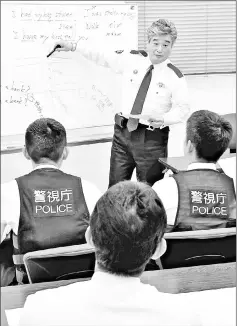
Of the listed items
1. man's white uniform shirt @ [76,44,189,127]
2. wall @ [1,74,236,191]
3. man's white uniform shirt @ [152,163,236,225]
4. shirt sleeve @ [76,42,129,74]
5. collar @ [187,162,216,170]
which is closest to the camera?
man's white uniform shirt @ [152,163,236,225]

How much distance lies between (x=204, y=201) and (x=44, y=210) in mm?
642

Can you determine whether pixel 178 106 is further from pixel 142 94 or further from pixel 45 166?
pixel 45 166

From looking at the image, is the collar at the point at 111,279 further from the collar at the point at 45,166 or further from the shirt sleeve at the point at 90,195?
the collar at the point at 45,166

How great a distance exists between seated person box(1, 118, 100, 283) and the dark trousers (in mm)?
1210

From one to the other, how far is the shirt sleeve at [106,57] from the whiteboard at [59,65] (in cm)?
11

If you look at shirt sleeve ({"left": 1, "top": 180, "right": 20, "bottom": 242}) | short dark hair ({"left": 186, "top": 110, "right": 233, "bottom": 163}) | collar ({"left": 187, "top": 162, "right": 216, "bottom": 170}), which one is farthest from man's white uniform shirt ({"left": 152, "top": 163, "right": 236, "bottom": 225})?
shirt sleeve ({"left": 1, "top": 180, "right": 20, "bottom": 242})

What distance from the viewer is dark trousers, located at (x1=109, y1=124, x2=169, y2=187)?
3.35 meters

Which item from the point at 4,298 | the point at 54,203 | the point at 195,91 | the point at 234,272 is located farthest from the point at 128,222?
the point at 195,91

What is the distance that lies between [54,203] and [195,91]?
8.61 ft

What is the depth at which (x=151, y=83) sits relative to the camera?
336 cm

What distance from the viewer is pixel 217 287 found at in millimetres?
1658

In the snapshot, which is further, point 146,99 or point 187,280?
point 146,99

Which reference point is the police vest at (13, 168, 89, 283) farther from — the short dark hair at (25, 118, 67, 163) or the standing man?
the standing man

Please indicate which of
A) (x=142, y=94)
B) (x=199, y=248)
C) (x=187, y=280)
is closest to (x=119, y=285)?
(x=187, y=280)
